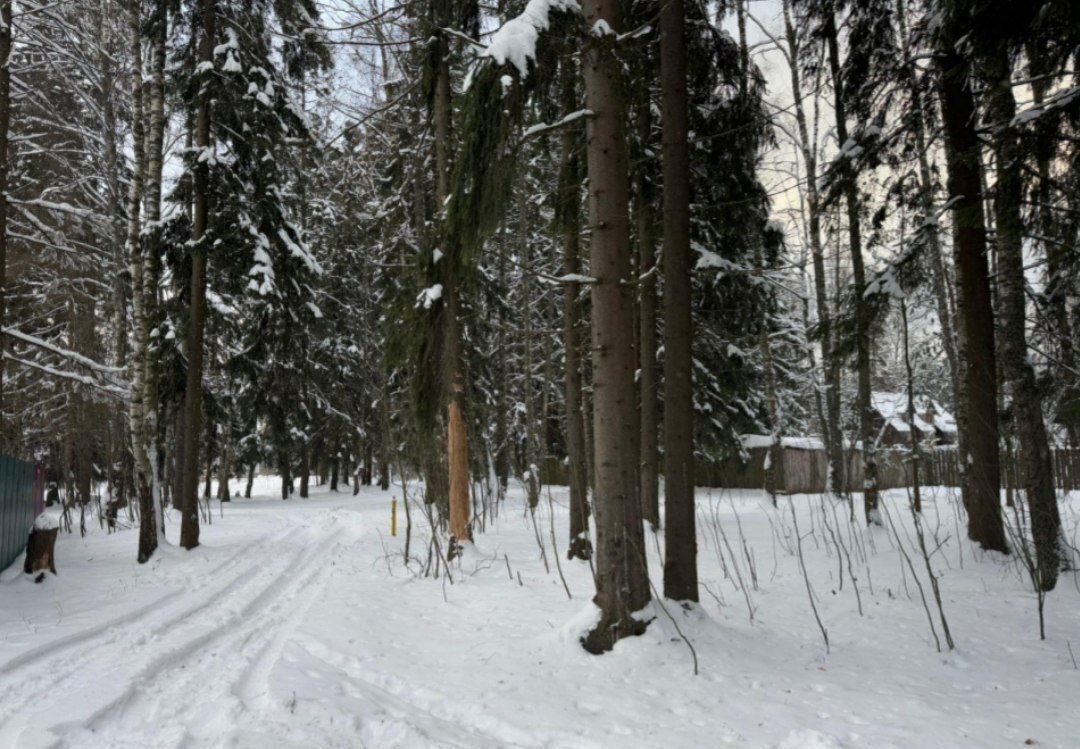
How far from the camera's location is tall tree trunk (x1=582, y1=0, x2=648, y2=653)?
4.89 meters

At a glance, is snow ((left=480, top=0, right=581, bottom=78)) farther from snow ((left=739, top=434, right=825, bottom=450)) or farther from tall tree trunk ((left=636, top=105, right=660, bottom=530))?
snow ((left=739, top=434, right=825, bottom=450))

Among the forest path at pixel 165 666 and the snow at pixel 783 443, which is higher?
the snow at pixel 783 443

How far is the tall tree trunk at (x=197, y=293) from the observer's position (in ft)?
36.8

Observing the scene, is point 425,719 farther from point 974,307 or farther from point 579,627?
point 974,307

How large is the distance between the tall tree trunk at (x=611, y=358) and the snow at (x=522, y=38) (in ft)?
1.50

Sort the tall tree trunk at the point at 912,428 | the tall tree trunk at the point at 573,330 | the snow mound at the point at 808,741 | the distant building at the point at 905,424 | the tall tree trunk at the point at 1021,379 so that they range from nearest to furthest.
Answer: the snow mound at the point at 808,741
the tall tree trunk at the point at 1021,379
the tall tree trunk at the point at 573,330
the tall tree trunk at the point at 912,428
the distant building at the point at 905,424

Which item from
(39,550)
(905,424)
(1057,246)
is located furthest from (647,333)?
(905,424)

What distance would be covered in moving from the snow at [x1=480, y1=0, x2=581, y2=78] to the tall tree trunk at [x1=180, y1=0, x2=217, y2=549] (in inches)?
340

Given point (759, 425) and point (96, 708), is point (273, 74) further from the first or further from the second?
point (759, 425)

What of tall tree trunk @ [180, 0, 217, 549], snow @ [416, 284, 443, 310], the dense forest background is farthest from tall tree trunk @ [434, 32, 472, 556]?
tall tree trunk @ [180, 0, 217, 549]

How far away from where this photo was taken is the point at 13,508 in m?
9.26

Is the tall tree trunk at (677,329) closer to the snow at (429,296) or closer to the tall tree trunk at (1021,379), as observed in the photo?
the tall tree trunk at (1021,379)

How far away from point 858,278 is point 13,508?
13.1 metres

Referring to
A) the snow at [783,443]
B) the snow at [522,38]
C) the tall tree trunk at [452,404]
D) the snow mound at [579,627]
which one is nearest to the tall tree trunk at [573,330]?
the tall tree trunk at [452,404]
